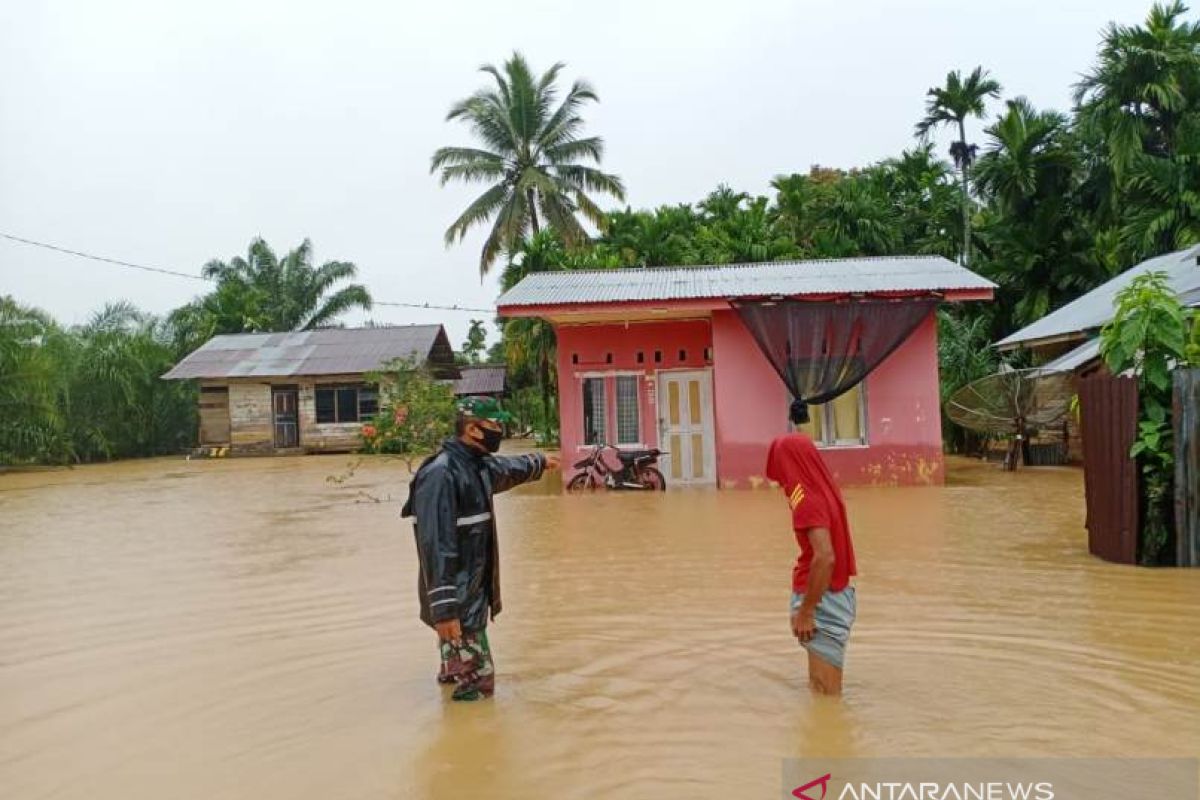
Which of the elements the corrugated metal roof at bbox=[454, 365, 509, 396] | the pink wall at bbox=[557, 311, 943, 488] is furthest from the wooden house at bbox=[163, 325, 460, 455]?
the pink wall at bbox=[557, 311, 943, 488]

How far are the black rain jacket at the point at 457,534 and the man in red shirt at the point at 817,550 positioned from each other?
1.38m

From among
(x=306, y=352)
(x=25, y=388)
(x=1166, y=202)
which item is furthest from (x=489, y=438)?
(x=306, y=352)

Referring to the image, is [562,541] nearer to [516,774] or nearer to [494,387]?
[516,774]

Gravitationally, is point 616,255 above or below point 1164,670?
above

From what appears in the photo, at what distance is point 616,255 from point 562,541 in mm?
16237

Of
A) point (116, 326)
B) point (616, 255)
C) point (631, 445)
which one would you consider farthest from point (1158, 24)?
point (116, 326)

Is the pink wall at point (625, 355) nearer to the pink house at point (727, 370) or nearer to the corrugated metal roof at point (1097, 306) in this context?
the pink house at point (727, 370)

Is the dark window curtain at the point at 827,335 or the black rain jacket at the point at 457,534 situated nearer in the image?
the black rain jacket at the point at 457,534

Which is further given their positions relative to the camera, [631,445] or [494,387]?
[494,387]

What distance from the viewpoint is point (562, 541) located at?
10438mm

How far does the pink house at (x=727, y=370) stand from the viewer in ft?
49.7

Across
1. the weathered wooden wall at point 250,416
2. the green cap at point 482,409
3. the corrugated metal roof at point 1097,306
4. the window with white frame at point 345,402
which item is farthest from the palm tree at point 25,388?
the green cap at point 482,409

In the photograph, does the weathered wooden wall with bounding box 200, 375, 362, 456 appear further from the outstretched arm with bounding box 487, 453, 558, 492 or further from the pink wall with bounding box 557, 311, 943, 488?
the outstretched arm with bounding box 487, 453, 558, 492

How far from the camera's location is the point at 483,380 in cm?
4025
